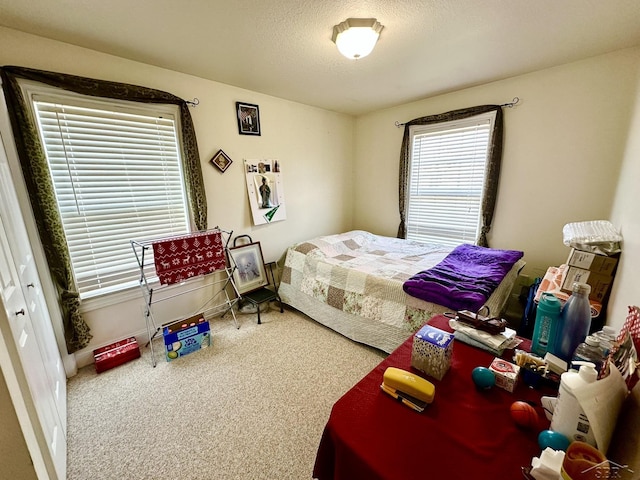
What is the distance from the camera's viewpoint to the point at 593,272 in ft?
5.58

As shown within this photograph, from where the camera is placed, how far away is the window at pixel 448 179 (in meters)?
2.95

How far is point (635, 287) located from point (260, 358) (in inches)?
A: 92.1

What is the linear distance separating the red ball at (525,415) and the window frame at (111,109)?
2.70m

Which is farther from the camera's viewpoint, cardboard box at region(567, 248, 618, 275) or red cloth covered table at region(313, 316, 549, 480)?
cardboard box at region(567, 248, 618, 275)

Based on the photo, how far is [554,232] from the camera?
2.58 m

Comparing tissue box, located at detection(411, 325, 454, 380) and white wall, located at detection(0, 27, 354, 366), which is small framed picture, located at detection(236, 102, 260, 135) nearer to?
white wall, located at detection(0, 27, 354, 366)

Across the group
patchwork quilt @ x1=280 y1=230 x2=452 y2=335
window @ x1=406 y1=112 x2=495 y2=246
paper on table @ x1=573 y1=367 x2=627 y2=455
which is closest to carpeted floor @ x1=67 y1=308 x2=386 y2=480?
patchwork quilt @ x1=280 y1=230 x2=452 y2=335

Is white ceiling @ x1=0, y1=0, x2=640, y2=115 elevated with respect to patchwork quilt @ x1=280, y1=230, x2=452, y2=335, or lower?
elevated

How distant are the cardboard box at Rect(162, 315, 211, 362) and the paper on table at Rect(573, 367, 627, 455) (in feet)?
7.98

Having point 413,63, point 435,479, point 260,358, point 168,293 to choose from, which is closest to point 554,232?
point 413,63

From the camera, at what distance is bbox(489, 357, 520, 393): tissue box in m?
0.88

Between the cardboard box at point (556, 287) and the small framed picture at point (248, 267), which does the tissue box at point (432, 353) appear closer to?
the cardboard box at point (556, 287)

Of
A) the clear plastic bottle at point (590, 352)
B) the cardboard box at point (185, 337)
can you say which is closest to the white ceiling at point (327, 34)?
the clear plastic bottle at point (590, 352)

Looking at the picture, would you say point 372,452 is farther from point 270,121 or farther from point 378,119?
point 378,119
